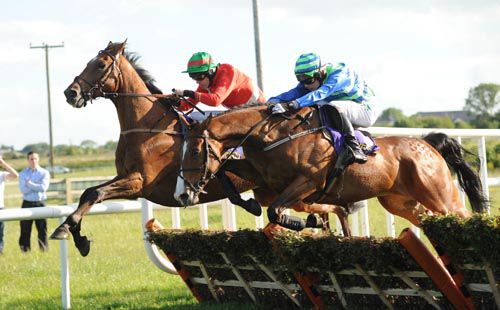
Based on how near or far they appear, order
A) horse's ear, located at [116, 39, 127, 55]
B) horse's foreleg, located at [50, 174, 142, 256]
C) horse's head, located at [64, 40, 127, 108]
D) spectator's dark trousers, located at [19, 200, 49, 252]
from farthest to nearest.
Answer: spectator's dark trousers, located at [19, 200, 49, 252] → horse's ear, located at [116, 39, 127, 55] → horse's head, located at [64, 40, 127, 108] → horse's foreleg, located at [50, 174, 142, 256]

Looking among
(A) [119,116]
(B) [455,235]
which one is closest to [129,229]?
(A) [119,116]

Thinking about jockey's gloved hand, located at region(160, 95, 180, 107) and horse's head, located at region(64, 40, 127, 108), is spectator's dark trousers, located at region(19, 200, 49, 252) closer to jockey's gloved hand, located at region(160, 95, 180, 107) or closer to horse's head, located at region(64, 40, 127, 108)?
horse's head, located at region(64, 40, 127, 108)

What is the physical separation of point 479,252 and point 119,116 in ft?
12.3

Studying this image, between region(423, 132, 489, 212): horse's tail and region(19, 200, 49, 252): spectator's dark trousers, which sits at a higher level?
region(423, 132, 489, 212): horse's tail

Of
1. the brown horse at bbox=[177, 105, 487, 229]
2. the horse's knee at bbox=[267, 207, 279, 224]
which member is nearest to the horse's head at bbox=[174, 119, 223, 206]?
the brown horse at bbox=[177, 105, 487, 229]

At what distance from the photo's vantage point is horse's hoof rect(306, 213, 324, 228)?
685 centimetres

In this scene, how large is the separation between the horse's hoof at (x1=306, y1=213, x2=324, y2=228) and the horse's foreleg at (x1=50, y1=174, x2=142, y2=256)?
55.5 inches

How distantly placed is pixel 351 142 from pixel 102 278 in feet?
11.8

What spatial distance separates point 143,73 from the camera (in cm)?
775

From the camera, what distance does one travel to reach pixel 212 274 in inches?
268

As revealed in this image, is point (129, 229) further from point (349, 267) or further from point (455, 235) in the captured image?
point (455, 235)

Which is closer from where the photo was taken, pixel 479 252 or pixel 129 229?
pixel 479 252

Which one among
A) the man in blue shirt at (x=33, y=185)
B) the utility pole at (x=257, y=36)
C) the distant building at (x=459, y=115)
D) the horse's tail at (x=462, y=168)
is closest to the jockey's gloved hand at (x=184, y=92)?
the horse's tail at (x=462, y=168)

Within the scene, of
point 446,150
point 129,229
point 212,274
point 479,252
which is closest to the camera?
point 479,252
